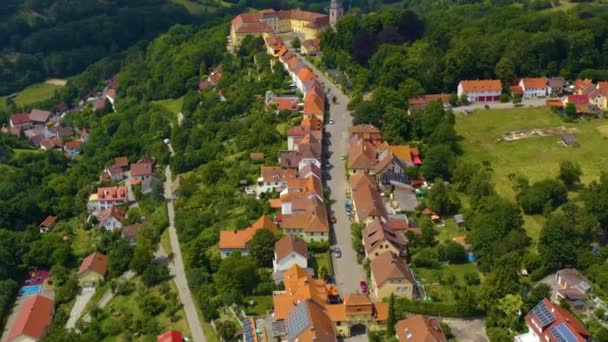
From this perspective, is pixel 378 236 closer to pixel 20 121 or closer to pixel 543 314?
pixel 543 314

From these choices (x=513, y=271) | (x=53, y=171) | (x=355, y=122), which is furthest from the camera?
(x=53, y=171)

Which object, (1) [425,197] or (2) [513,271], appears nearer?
(2) [513,271]

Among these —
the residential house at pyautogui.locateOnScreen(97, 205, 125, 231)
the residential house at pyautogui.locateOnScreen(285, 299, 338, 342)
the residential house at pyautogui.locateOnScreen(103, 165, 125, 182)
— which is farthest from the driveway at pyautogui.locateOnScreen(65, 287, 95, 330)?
the residential house at pyautogui.locateOnScreen(103, 165, 125, 182)

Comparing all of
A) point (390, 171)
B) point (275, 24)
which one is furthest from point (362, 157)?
point (275, 24)

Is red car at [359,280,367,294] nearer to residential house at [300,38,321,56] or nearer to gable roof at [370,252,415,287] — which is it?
gable roof at [370,252,415,287]

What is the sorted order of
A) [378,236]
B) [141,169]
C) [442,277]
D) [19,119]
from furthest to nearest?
[19,119] → [141,169] → [378,236] → [442,277]

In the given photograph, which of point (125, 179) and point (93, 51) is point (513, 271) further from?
point (93, 51)

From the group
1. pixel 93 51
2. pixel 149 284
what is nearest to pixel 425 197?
pixel 149 284

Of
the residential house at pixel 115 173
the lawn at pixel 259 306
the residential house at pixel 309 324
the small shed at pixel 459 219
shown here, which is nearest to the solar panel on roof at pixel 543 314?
the residential house at pixel 309 324
